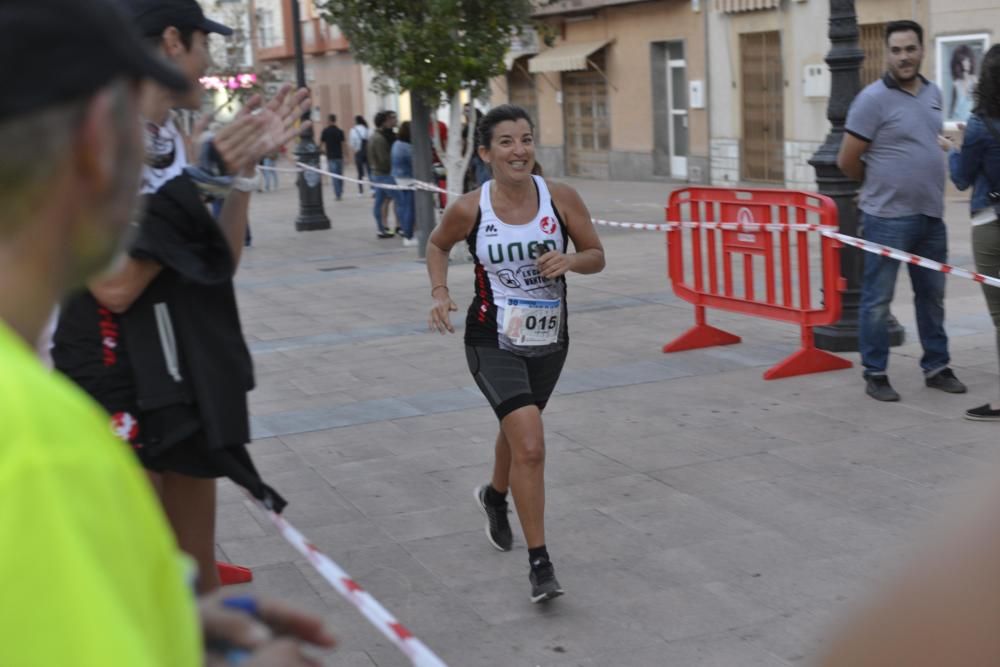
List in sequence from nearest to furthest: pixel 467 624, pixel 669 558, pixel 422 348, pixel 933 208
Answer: pixel 467 624 < pixel 669 558 < pixel 933 208 < pixel 422 348

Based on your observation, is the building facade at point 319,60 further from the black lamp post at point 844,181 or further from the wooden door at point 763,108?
the black lamp post at point 844,181

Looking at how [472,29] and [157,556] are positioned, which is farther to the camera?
[472,29]

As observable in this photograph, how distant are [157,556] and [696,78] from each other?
1026 inches

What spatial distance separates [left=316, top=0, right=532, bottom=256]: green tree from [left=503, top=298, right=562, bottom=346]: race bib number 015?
31.1 ft

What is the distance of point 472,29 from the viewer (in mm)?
14828

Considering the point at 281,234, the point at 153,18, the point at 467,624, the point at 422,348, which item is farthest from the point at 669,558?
the point at 281,234

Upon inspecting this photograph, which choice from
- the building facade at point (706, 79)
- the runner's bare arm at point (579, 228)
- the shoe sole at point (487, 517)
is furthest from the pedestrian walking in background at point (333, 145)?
the runner's bare arm at point (579, 228)

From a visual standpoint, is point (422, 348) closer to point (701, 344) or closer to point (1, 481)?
point (701, 344)

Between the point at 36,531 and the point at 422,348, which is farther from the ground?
the point at 36,531

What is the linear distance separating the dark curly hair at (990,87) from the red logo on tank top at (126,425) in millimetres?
4975

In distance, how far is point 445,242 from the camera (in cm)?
564

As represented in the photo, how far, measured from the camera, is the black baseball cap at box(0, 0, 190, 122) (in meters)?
1.19

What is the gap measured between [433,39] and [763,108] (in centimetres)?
1151

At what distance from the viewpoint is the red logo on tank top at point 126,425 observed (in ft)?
11.7
